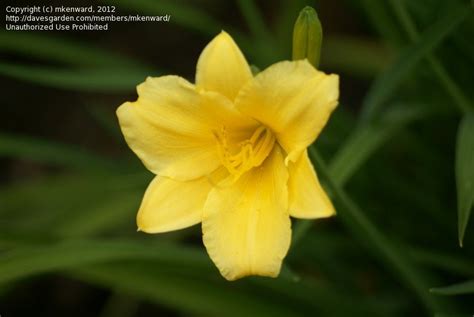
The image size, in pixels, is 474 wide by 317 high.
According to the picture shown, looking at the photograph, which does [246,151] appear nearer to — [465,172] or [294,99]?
[294,99]

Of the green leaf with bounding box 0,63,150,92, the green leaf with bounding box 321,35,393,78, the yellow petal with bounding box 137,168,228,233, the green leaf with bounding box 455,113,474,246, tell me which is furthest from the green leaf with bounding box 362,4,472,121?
the green leaf with bounding box 321,35,393,78

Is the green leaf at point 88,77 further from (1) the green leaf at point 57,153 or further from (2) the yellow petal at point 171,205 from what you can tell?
(2) the yellow petal at point 171,205

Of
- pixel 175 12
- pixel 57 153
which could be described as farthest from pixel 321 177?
pixel 57 153

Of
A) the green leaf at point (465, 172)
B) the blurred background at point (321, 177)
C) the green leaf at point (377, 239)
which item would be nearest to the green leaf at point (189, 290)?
the blurred background at point (321, 177)

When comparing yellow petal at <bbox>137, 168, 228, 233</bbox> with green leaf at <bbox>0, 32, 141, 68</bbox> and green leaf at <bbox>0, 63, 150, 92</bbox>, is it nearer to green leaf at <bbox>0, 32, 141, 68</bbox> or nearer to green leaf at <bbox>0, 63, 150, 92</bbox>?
green leaf at <bbox>0, 63, 150, 92</bbox>

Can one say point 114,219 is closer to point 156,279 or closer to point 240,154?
point 156,279

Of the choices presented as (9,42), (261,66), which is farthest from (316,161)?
(9,42)
